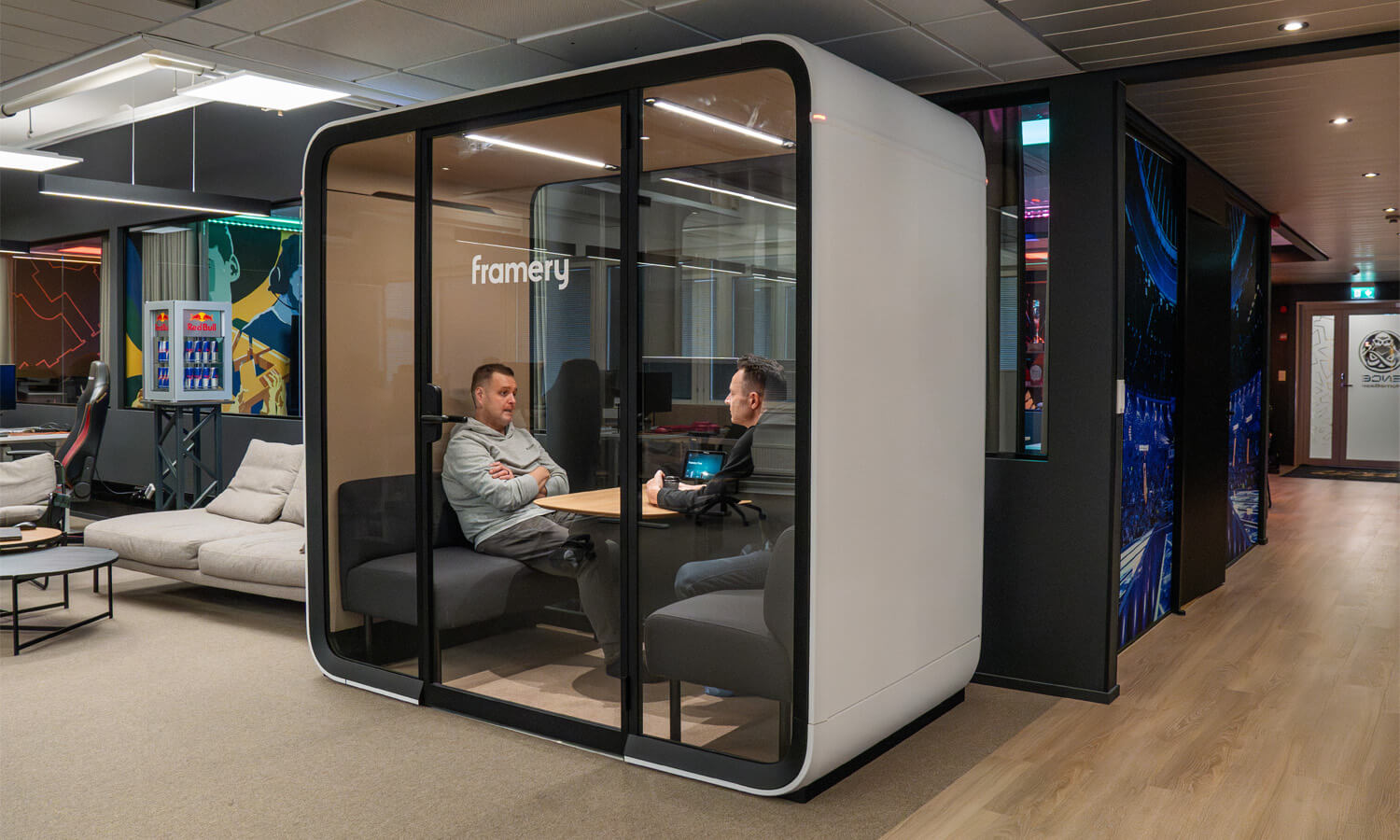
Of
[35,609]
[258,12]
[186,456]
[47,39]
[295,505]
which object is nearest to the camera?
[258,12]

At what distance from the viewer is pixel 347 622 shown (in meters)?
4.46

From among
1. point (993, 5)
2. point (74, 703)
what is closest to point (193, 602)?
point (74, 703)

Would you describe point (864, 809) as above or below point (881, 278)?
below

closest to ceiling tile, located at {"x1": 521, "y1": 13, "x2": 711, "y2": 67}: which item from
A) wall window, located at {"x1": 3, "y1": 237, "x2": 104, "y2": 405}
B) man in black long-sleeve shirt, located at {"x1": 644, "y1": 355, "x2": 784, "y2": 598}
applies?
man in black long-sleeve shirt, located at {"x1": 644, "y1": 355, "x2": 784, "y2": 598}

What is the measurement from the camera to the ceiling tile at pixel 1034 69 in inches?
158

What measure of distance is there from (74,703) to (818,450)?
10.5 feet

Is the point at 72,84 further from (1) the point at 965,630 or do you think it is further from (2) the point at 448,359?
(1) the point at 965,630

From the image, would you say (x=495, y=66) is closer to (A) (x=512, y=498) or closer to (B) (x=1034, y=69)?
(A) (x=512, y=498)

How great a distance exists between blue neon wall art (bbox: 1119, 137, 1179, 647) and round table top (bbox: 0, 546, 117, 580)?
492 cm

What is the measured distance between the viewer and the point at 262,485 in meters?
6.36

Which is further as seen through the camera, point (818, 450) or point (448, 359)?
point (448, 359)

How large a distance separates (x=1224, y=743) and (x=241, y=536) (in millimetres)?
4948

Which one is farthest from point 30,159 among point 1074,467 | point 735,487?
point 1074,467

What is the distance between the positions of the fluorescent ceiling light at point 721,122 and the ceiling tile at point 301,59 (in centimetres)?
155
